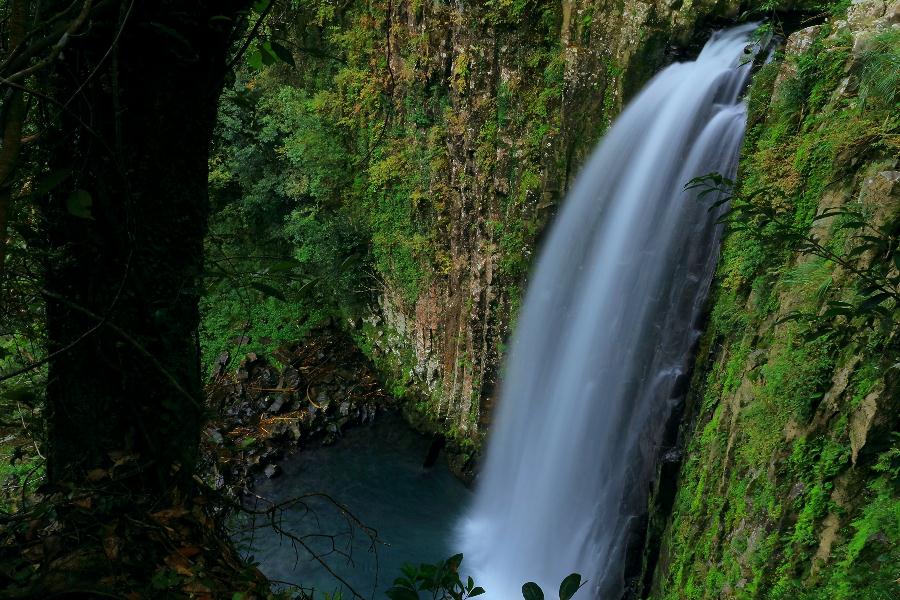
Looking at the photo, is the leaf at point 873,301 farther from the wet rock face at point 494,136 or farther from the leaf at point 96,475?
the wet rock face at point 494,136

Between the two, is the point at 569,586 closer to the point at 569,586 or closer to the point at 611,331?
the point at 569,586

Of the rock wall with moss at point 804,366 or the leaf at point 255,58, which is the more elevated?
the leaf at point 255,58

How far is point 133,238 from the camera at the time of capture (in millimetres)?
1438

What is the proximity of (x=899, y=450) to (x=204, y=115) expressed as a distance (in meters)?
3.02

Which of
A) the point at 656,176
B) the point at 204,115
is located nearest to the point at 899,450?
the point at 204,115

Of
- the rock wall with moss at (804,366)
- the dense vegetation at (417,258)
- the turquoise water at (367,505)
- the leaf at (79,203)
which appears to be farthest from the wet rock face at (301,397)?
the leaf at (79,203)

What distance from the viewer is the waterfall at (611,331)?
5.49 m

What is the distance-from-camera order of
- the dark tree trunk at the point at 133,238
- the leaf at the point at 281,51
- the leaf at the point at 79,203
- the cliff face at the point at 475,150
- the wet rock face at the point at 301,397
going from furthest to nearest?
1. the wet rock face at the point at 301,397
2. the cliff face at the point at 475,150
3. the leaf at the point at 281,51
4. the dark tree trunk at the point at 133,238
5. the leaf at the point at 79,203

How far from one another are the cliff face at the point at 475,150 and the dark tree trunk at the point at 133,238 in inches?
211

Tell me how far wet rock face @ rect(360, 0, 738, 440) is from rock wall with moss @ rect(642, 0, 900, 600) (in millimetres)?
2226

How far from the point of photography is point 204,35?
4.74 ft

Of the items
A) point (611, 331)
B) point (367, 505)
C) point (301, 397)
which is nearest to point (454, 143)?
point (611, 331)

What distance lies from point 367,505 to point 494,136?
5105 millimetres

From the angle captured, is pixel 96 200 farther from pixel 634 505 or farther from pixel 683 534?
pixel 634 505
